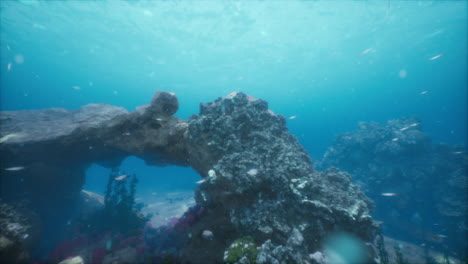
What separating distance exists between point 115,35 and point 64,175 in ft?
85.9

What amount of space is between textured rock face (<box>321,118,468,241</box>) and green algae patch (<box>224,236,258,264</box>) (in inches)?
633

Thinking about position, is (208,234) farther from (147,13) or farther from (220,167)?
(147,13)

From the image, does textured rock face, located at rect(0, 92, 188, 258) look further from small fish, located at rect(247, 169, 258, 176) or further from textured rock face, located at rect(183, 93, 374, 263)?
small fish, located at rect(247, 169, 258, 176)

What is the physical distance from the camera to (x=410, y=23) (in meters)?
26.9

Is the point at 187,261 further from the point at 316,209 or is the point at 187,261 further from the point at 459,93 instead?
the point at 459,93

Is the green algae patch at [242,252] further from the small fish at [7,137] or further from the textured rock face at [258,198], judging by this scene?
the small fish at [7,137]

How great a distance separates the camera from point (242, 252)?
179 inches

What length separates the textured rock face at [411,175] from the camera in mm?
15841

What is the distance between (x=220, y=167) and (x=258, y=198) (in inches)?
60.6

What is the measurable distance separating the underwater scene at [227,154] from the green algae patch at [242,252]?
0.04m

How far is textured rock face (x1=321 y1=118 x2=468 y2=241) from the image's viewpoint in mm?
15841

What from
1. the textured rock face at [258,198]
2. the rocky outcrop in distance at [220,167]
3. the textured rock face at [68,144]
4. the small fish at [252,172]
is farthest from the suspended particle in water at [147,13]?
the small fish at [252,172]

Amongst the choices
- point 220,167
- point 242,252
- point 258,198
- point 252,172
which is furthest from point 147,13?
point 242,252

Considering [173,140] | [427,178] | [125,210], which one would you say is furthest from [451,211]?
[125,210]
